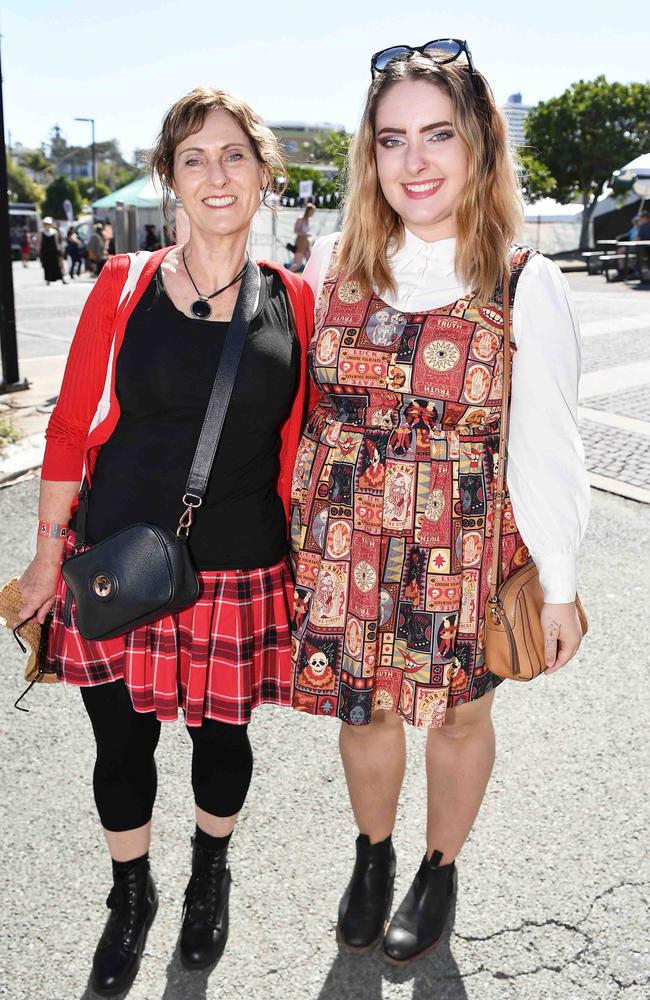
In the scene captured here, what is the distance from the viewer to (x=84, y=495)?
1931 millimetres

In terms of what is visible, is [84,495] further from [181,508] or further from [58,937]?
[58,937]

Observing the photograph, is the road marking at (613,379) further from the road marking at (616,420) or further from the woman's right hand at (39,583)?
the woman's right hand at (39,583)

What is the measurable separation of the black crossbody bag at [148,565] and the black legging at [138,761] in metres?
0.27

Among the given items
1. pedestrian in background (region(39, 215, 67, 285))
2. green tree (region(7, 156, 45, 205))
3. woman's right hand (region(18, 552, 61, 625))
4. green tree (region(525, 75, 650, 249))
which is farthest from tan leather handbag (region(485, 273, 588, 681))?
green tree (region(7, 156, 45, 205))

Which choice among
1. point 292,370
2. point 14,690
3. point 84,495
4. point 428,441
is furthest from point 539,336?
point 14,690

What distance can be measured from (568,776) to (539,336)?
1608 mm

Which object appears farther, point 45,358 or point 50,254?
point 50,254

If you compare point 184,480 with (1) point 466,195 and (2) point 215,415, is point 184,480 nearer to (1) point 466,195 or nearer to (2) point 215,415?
(2) point 215,415

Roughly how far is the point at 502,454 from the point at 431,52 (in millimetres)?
910

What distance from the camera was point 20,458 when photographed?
5.81 metres

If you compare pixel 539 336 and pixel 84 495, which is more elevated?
pixel 539 336

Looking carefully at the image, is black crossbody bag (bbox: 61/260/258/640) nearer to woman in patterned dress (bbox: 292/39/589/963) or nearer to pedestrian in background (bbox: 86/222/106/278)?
woman in patterned dress (bbox: 292/39/589/963)

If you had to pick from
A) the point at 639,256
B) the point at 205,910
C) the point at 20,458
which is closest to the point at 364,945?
the point at 205,910

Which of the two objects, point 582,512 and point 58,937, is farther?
point 58,937
